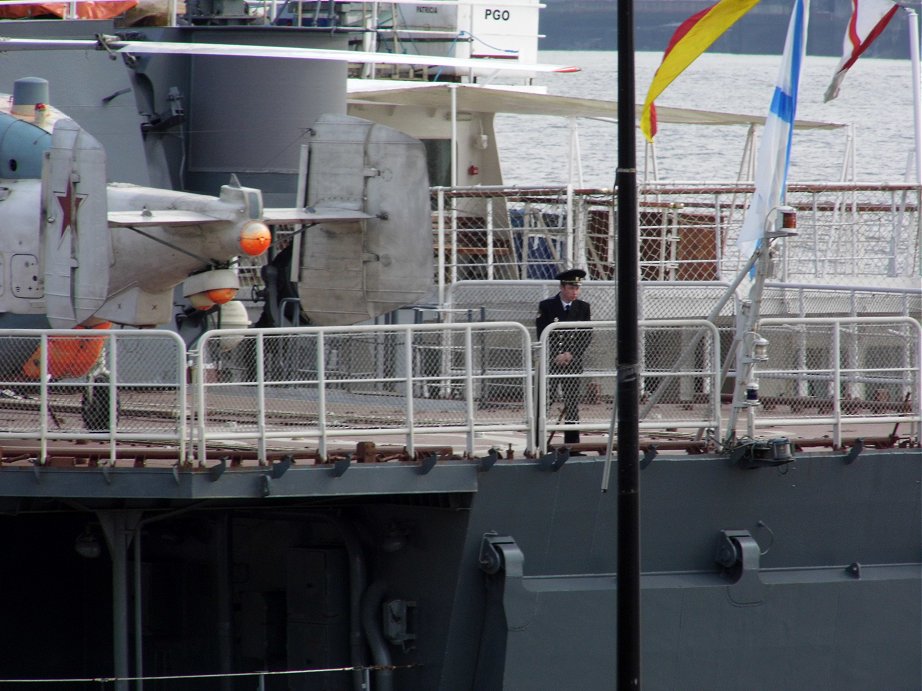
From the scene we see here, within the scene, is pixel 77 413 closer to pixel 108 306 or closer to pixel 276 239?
pixel 108 306

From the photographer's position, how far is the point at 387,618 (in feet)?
40.4

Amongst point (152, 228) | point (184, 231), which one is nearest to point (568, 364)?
point (184, 231)

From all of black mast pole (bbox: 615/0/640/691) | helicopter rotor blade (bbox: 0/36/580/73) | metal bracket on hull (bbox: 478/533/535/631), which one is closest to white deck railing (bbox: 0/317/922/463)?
metal bracket on hull (bbox: 478/533/535/631)

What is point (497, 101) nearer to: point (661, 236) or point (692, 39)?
point (661, 236)

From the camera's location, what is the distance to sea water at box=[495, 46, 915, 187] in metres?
53.0

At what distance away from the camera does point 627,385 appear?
8.77 m

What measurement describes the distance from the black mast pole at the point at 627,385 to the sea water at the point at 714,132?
13.3 metres

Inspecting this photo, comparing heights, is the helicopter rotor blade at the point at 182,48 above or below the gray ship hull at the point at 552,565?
above

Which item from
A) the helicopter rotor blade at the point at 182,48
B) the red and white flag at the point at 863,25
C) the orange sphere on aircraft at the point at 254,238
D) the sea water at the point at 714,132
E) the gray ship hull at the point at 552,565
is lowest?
the gray ship hull at the point at 552,565

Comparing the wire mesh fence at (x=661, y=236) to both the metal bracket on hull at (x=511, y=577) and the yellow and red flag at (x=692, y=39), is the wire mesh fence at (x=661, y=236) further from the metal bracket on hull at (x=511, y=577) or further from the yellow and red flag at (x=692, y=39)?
the yellow and red flag at (x=692, y=39)

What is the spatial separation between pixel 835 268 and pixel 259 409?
37.7 feet

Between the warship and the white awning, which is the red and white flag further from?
the white awning

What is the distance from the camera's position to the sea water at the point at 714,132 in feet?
174

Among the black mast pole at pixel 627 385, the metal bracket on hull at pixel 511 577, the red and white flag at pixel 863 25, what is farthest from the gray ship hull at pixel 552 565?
the red and white flag at pixel 863 25
